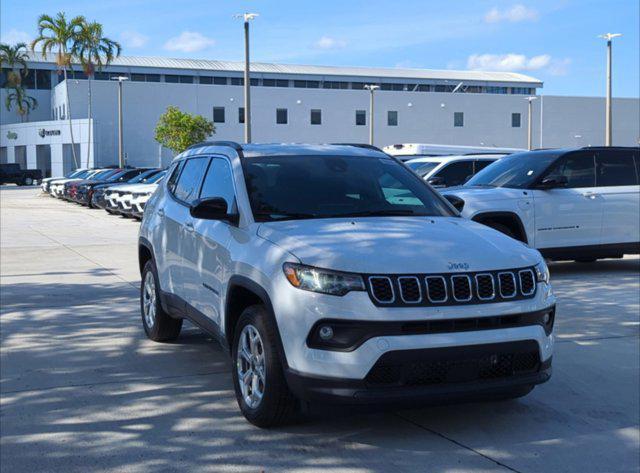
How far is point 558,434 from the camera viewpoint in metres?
5.07

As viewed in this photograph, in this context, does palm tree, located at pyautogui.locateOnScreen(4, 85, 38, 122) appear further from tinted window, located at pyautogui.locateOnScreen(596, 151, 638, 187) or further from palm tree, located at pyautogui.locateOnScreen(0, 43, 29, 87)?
tinted window, located at pyautogui.locateOnScreen(596, 151, 638, 187)

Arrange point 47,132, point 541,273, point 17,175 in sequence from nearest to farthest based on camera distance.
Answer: point 541,273
point 17,175
point 47,132

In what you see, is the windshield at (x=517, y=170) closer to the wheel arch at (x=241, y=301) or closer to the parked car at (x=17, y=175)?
the wheel arch at (x=241, y=301)

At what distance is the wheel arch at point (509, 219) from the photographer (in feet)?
36.5

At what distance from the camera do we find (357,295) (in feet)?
14.7

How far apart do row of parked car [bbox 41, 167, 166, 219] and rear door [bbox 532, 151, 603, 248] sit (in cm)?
1029

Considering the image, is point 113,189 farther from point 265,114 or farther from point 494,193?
point 265,114

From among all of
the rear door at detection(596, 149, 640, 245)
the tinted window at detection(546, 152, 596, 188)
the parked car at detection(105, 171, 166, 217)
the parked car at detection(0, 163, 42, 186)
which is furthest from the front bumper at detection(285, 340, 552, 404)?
the parked car at detection(0, 163, 42, 186)

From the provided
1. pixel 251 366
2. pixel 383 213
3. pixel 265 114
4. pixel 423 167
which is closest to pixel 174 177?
pixel 383 213

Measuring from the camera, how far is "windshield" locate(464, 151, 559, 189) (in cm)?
1155

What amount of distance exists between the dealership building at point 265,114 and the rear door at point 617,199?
5320 centimetres

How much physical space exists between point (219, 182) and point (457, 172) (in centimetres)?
1031

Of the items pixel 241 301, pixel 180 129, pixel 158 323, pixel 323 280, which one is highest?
pixel 180 129

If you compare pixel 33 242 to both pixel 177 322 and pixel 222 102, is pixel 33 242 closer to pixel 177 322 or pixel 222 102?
pixel 177 322
